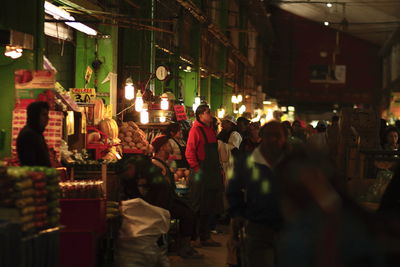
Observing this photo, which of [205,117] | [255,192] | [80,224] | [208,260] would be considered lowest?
[208,260]

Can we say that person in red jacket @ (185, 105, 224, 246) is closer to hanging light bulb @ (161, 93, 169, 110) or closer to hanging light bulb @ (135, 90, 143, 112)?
hanging light bulb @ (135, 90, 143, 112)

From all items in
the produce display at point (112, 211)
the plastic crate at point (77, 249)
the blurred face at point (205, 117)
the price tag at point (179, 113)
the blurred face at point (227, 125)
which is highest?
the price tag at point (179, 113)

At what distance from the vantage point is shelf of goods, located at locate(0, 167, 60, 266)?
6641 millimetres

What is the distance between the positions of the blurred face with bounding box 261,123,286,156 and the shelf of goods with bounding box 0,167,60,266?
2.07 meters

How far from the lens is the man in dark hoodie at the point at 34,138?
26.5ft

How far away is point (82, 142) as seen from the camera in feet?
44.6

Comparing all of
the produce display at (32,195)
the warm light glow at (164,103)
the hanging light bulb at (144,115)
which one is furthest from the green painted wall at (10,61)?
the warm light glow at (164,103)

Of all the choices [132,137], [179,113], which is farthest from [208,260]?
[179,113]

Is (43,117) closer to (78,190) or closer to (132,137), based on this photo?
(78,190)

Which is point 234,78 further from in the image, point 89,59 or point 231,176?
point 231,176

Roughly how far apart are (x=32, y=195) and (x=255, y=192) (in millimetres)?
1993

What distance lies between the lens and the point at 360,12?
4184 centimetres

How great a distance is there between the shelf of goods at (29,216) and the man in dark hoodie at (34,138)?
676 millimetres

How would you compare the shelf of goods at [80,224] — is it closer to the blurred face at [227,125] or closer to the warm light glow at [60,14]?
the warm light glow at [60,14]
